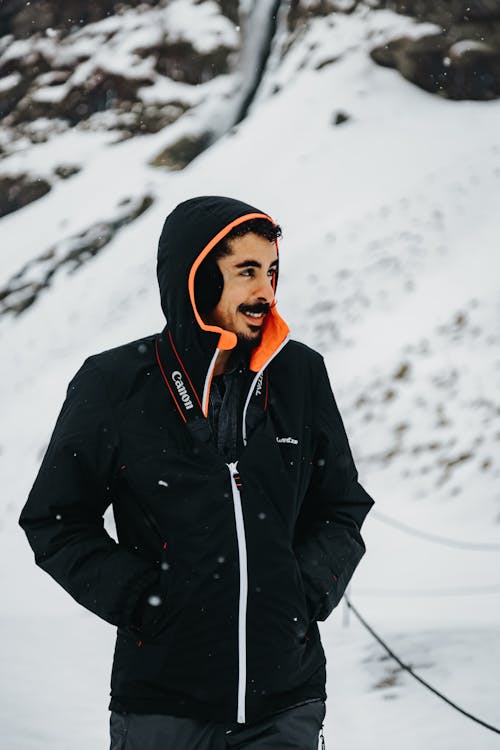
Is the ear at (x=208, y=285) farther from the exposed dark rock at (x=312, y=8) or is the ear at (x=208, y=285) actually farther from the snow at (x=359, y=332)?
the exposed dark rock at (x=312, y=8)

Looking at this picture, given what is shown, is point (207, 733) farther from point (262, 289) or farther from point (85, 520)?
point (262, 289)

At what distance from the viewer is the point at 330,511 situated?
6.89ft

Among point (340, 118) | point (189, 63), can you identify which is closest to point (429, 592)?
point (340, 118)

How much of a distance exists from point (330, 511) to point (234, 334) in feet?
1.76

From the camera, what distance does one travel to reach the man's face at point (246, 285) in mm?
2053

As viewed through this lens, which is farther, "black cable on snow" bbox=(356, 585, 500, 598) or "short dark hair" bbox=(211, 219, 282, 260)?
"black cable on snow" bbox=(356, 585, 500, 598)

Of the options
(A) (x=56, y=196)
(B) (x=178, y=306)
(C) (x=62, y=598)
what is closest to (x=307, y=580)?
(B) (x=178, y=306)

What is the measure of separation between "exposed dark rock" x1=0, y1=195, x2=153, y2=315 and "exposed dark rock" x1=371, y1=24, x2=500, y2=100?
8.38 metres

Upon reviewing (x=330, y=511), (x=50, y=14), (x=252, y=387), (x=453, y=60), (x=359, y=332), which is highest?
(x=252, y=387)

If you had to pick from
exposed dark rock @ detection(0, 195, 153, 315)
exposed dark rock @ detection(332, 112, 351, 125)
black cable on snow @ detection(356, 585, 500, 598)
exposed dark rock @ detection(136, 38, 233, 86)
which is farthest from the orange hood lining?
exposed dark rock @ detection(136, 38, 233, 86)

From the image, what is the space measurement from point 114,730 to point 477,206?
616 inches

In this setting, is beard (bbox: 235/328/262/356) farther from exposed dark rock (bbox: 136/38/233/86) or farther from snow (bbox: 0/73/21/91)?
snow (bbox: 0/73/21/91)

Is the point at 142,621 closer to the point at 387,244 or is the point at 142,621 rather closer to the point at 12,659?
the point at 12,659

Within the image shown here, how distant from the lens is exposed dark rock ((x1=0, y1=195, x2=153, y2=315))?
68.4 ft
